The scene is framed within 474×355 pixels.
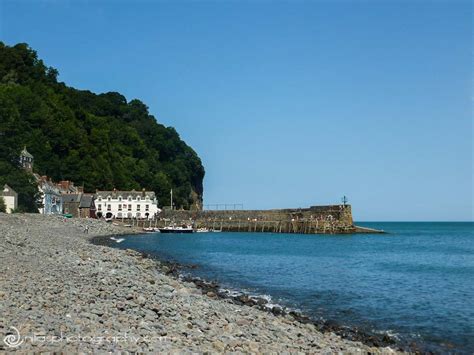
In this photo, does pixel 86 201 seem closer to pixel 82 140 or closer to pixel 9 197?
pixel 82 140

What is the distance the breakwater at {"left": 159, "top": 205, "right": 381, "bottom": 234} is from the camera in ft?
361

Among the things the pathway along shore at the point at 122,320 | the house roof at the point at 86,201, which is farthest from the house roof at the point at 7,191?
the pathway along shore at the point at 122,320

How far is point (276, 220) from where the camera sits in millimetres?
116750

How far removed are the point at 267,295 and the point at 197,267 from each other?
12.8 meters

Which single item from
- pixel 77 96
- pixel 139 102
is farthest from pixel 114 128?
pixel 139 102

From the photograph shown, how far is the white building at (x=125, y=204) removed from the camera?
4769 inches

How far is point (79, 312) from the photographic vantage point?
12484 millimetres

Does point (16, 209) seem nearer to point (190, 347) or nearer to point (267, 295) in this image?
point (267, 295)

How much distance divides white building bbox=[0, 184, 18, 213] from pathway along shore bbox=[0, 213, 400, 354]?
177ft

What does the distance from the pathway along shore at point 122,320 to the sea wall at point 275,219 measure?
303ft

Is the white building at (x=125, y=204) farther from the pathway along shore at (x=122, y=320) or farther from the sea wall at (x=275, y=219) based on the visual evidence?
the pathway along shore at (x=122, y=320)

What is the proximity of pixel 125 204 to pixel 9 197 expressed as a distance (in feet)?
171

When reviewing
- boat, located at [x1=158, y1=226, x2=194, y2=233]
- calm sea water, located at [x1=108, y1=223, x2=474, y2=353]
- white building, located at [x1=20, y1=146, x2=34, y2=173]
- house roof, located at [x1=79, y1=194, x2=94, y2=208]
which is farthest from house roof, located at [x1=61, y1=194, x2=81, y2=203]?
calm sea water, located at [x1=108, y1=223, x2=474, y2=353]

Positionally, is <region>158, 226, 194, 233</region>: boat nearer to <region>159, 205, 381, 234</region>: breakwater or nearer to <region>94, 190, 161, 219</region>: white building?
<region>159, 205, 381, 234</region>: breakwater
